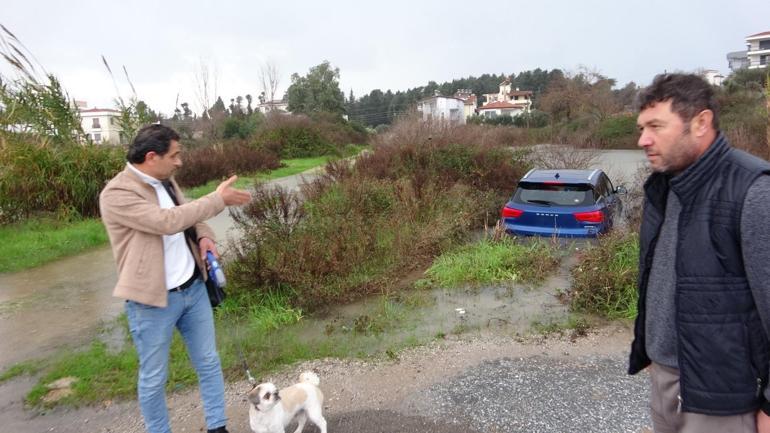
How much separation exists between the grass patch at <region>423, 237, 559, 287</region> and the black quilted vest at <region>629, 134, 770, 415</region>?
4.68 meters

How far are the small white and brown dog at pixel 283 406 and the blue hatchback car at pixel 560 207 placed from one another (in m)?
4.98

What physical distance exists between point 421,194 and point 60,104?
848 cm

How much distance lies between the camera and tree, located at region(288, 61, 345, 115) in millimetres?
51438

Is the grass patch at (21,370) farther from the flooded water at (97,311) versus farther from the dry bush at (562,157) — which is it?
the dry bush at (562,157)

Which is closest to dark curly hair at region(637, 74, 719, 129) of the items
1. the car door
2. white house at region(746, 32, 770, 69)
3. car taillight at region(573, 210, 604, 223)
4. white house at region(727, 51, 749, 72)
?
car taillight at region(573, 210, 604, 223)

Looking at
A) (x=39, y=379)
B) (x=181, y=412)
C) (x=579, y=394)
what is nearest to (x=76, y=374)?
(x=39, y=379)

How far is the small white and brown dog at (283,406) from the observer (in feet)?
9.00

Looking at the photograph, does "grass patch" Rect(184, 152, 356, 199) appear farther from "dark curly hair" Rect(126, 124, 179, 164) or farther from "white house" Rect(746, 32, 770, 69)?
"white house" Rect(746, 32, 770, 69)

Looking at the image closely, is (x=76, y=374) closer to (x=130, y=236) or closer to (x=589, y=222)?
(x=130, y=236)

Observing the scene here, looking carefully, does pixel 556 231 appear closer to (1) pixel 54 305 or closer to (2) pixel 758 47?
(1) pixel 54 305

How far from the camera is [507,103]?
80188mm

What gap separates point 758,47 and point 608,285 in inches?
3650

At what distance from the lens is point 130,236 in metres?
2.59

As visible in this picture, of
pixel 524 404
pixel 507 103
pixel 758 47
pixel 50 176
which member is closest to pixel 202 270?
pixel 524 404
